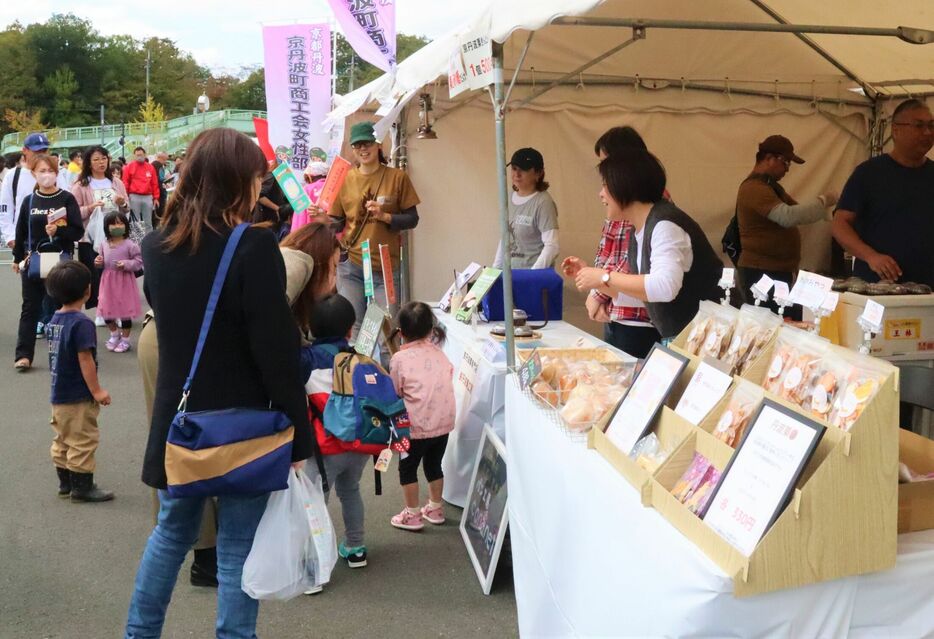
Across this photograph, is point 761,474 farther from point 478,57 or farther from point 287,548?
point 478,57

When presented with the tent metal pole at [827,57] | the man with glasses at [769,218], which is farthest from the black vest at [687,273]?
the man with glasses at [769,218]

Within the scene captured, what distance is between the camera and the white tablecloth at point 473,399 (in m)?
3.59

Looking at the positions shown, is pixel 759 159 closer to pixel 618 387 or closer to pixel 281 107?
pixel 618 387

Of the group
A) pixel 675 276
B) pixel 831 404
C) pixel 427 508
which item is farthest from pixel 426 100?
Result: pixel 831 404

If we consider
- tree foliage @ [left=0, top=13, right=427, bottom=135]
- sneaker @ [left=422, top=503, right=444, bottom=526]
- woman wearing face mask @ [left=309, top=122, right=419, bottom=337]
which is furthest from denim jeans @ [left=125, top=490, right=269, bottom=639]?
tree foliage @ [left=0, top=13, right=427, bottom=135]

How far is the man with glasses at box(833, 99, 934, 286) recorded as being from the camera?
4270 millimetres

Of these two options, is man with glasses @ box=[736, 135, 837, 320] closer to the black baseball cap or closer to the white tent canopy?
the white tent canopy

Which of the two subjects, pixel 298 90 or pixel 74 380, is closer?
pixel 74 380

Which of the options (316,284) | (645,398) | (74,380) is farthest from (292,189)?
(645,398)

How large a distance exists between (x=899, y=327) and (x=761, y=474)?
2.47 meters

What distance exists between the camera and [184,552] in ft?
7.68

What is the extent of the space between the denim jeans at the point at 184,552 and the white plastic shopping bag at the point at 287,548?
43 mm

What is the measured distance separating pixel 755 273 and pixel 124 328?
6159 millimetres

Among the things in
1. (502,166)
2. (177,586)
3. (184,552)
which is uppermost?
(502,166)
